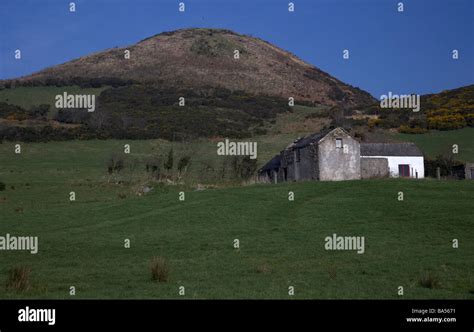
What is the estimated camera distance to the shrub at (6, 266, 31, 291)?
19250mm

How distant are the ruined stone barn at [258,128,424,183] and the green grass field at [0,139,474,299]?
12.1 metres

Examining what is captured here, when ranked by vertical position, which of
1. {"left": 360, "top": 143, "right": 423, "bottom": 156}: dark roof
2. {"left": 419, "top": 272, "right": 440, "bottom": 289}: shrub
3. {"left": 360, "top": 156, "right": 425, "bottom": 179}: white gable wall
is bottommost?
{"left": 419, "top": 272, "right": 440, "bottom": 289}: shrub

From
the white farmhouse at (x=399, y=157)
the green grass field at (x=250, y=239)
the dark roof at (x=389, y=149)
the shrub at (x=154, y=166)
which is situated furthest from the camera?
the dark roof at (x=389, y=149)

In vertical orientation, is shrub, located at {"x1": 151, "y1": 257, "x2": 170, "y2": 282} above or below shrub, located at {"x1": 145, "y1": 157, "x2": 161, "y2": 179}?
below

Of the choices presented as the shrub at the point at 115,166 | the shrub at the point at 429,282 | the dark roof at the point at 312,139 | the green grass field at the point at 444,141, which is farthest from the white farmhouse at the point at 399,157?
the shrub at the point at 429,282

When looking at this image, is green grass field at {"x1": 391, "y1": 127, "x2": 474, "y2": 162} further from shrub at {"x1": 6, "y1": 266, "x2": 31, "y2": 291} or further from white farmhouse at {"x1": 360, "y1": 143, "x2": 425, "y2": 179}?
shrub at {"x1": 6, "y1": 266, "x2": 31, "y2": 291}

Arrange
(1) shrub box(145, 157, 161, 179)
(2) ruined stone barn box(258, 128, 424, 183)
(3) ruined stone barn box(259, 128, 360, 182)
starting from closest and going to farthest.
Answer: (3) ruined stone barn box(259, 128, 360, 182), (2) ruined stone barn box(258, 128, 424, 183), (1) shrub box(145, 157, 161, 179)

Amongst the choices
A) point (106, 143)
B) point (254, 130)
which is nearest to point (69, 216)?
point (106, 143)

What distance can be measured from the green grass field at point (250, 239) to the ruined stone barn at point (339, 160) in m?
12.1

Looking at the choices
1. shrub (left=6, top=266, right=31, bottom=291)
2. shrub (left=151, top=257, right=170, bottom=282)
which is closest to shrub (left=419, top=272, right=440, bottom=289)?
shrub (left=151, top=257, right=170, bottom=282)

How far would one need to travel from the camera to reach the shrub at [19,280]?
19250 millimetres

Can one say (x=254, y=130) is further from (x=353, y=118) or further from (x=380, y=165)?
(x=380, y=165)

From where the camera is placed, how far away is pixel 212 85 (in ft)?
511

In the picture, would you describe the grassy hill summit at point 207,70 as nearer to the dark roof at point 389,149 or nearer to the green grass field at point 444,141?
the green grass field at point 444,141
